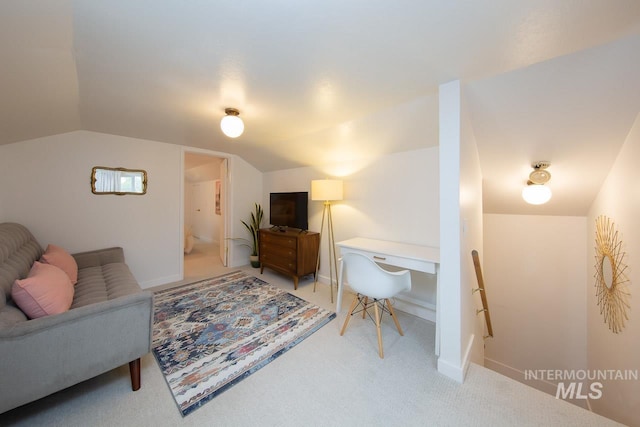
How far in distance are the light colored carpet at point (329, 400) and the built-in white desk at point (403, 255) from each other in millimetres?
396

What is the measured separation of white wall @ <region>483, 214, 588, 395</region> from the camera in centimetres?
246

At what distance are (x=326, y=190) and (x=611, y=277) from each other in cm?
276

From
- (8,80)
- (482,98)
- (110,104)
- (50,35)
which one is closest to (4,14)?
(50,35)

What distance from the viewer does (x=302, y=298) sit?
2.87 m

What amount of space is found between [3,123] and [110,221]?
1401mm

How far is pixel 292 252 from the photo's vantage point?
322 cm

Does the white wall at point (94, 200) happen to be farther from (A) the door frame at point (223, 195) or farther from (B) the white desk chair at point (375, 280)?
(B) the white desk chair at point (375, 280)

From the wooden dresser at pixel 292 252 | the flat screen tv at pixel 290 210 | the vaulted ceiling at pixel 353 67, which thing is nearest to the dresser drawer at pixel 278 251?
the wooden dresser at pixel 292 252

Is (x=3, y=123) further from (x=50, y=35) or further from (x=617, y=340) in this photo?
(x=617, y=340)

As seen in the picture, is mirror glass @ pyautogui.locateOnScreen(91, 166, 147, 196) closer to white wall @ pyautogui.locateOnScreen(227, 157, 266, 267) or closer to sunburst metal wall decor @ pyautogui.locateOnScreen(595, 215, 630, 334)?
white wall @ pyautogui.locateOnScreen(227, 157, 266, 267)

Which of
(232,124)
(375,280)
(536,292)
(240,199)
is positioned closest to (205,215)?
(240,199)

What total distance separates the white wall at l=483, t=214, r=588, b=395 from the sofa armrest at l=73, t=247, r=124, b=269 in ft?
16.5

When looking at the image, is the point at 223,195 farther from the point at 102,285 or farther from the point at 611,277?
the point at 611,277

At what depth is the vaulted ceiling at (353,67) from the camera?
1070 mm
